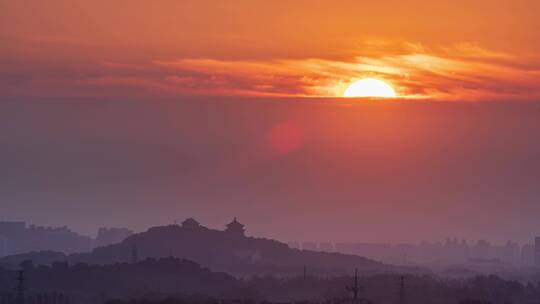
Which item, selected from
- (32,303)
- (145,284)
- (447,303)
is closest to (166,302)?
(32,303)

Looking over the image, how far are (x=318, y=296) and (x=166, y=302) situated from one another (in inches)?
1679

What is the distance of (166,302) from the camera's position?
128750mm

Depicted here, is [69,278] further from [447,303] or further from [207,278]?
[447,303]

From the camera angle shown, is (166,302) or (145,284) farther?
(145,284)

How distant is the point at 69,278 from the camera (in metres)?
176

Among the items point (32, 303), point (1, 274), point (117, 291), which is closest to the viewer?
point (32, 303)

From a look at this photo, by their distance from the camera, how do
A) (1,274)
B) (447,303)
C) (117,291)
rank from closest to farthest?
(447,303) → (117,291) → (1,274)

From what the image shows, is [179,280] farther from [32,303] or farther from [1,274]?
[32,303]

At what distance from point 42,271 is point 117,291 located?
1926 centimetres

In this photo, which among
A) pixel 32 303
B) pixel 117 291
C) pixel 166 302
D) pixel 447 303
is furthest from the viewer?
pixel 117 291

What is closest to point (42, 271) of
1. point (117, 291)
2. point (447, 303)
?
point (117, 291)

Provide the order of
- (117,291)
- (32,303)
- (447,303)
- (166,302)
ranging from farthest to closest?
(117,291), (447,303), (32,303), (166,302)

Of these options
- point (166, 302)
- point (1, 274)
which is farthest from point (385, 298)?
point (1, 274)

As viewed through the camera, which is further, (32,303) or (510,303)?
(510,303)
